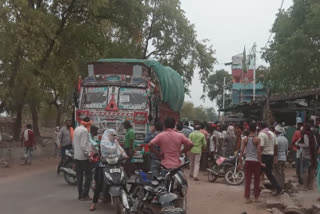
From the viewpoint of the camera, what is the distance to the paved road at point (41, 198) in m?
8.17

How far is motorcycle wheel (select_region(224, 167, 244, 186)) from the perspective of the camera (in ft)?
41.5

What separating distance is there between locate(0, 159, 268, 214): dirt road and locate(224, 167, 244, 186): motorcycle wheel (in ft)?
1.01

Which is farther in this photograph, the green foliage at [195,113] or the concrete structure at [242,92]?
the green foliage at [195,113]

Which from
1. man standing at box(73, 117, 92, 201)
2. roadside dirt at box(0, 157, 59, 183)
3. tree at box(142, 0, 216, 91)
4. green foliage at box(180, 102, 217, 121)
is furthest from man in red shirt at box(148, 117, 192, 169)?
green foliage at box(180, 102, 217, 121)

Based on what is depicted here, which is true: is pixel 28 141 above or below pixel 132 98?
below

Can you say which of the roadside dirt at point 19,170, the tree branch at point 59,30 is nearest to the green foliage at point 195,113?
the tree branch at point 59,30

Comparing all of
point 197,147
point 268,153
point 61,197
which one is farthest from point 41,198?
point 197,147

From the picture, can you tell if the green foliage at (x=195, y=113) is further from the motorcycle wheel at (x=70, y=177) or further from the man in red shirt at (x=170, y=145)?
the man in red shirt at (x=170, y=145)

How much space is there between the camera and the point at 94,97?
13664mm

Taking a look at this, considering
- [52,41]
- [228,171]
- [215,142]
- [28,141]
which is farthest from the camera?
[52,41]

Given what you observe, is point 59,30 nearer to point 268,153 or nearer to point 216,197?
point 216,197

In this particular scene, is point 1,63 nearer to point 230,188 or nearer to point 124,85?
point 124,85

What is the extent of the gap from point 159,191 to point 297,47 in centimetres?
1666

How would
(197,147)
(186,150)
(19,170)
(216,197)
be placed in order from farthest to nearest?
1. (19,170)
2. (197,147)
3. (216,197)
4. (186,150)
